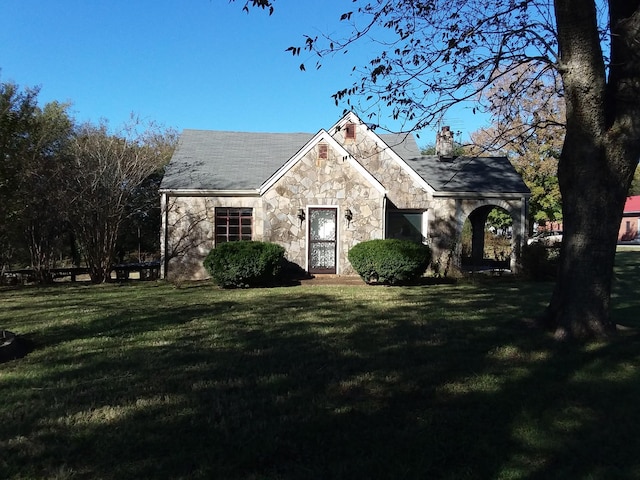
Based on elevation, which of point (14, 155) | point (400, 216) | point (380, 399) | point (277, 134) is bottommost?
point (380, 399)

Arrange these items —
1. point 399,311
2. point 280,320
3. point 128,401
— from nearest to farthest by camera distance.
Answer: point 128,401
point 280,320
point 399,311

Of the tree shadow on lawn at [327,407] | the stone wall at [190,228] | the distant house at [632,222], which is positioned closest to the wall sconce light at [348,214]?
the stone wall at [190,228]

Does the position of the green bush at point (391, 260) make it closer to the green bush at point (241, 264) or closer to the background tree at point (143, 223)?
the green bush at point (241, 264)

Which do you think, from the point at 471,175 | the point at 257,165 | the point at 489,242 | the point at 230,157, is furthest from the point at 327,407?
the point at 489,242

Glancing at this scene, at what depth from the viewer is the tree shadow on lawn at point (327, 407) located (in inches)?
133

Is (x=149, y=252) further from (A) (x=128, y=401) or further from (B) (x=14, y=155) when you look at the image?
(A) (x=128, y=401)

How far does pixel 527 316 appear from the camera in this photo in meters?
8.61

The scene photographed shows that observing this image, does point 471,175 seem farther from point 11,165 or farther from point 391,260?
point 11,165

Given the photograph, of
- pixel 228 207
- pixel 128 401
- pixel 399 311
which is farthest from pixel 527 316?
pixel 228 207

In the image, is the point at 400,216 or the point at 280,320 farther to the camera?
the point at 400,216

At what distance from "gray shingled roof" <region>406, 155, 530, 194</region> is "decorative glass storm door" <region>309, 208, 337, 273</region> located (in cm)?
409

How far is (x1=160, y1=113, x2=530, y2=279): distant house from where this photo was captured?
16.1 m

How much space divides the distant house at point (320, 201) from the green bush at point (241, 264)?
2.32m

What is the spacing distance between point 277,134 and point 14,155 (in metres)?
11.1
